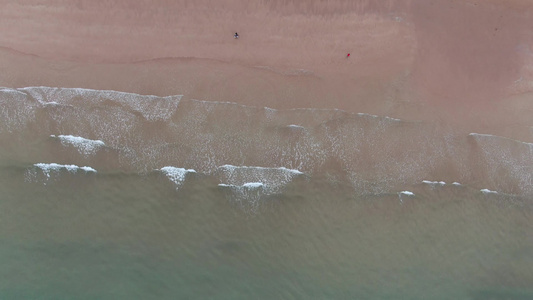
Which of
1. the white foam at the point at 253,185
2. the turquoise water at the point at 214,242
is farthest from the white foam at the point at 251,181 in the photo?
the turquoise water at the point at 214,242

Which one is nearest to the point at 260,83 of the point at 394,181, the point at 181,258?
the point at 394,181

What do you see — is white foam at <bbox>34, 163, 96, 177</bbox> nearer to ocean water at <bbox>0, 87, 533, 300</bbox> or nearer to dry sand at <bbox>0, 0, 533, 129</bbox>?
ocean water at <bbox>0, 87, 533, 300</bbox>

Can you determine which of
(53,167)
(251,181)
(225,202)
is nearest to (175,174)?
(225,202)

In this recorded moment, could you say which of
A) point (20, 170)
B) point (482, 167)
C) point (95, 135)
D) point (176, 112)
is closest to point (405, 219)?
point (482, 167)

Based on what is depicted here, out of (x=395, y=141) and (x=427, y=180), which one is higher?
(x=395, y=141)

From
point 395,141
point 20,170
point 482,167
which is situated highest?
point 395,141

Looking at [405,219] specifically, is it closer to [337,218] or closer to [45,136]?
[337,218]
